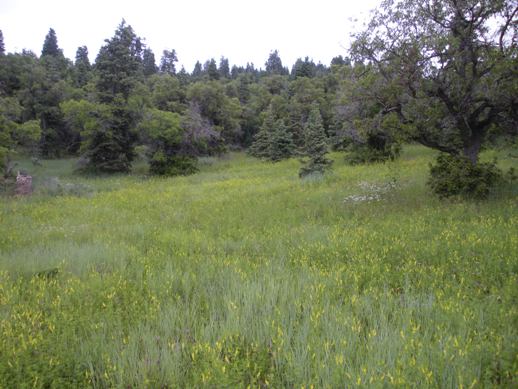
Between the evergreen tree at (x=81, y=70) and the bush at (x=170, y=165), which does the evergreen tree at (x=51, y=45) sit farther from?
the bush at (x=170, y=165)

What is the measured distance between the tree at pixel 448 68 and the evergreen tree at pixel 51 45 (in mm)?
Result: 74787

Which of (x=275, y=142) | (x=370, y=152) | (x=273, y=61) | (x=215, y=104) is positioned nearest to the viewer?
(x=370, y=152)

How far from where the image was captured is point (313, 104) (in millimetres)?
38469

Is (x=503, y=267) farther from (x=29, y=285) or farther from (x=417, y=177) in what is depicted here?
(x=417, y=177)

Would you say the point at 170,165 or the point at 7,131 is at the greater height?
the point at 7,131

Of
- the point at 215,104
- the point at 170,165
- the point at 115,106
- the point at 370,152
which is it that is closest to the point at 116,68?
the point at 115,106

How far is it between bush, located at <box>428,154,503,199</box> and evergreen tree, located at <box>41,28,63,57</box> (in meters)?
77.2

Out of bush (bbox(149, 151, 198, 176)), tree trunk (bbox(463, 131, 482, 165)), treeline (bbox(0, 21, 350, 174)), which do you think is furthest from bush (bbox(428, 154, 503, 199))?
bush (bbox(149, 151, 198, 176))

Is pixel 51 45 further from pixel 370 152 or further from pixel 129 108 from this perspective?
pixel 370 152

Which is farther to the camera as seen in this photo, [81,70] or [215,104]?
[81,70]

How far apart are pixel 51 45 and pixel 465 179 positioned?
3180 inches

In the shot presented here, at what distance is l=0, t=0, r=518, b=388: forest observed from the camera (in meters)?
3.42

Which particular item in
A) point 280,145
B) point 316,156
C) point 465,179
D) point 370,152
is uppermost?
point 280,145

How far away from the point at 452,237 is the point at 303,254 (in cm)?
294
